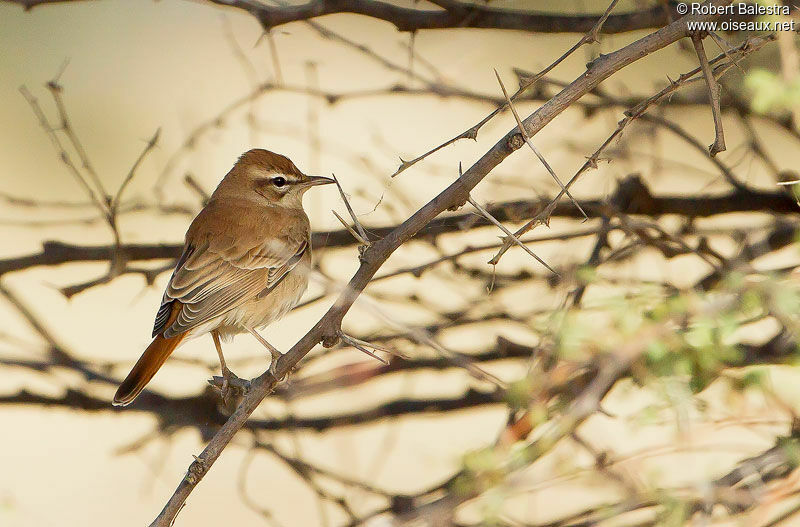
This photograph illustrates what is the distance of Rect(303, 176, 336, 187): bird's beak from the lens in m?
4.29

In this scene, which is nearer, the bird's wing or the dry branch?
the dry branch

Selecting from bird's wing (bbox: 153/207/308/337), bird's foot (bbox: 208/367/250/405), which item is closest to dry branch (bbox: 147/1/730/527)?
bird's foot (bbox: 208/367/250/405)

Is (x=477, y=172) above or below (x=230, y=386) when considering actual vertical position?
below

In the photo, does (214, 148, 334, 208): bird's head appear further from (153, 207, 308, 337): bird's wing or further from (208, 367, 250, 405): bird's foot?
(208, 367, 250, 405): bird's foot

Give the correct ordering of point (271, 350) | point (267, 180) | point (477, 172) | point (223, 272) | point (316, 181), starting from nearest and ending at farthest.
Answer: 1. point (477, 172)
2. point (271, 350)
3. point (223, 272)
4. point (316, 181)
5. point (267, 180)

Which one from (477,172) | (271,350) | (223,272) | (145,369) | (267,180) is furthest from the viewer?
(267,180)

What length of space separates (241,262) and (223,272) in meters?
0.10

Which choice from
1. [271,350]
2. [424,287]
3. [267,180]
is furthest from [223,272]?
[424,287]

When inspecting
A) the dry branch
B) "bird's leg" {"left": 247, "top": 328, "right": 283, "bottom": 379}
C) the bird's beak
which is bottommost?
the dry branch

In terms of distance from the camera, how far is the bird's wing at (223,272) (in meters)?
3.90

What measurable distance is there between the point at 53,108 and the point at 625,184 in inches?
195

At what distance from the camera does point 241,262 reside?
4.16 metres

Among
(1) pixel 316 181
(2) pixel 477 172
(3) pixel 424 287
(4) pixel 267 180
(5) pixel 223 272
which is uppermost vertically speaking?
(3) pixel 424 287

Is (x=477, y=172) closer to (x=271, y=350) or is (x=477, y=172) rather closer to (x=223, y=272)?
(x=271, y=350)
